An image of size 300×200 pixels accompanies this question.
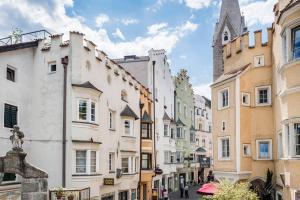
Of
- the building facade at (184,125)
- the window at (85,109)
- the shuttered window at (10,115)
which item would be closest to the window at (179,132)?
the building facade at (184,125)

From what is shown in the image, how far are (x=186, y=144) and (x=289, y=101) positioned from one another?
38.3 metres

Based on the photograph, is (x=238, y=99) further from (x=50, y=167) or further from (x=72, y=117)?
(x=50, y=167)

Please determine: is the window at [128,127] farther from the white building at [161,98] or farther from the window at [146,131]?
the white building at [161,98]

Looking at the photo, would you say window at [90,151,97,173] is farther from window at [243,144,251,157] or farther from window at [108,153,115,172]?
window at [243,144,251,157]

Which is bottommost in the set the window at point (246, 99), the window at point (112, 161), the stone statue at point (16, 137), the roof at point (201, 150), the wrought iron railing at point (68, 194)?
the wrought iron railing at point (68, 194)

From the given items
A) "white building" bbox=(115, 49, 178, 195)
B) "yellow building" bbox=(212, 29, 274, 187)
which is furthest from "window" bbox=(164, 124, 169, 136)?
"yellow building" bbox=(212, 29, 274, 187)

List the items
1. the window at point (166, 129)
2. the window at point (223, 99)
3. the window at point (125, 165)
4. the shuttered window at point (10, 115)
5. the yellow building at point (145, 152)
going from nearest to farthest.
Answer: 1. the shuttered window at point (10, 115)
2. the window at point (223, 99)
3. the window at point (125, 165)
4. the yellow building at point (145, 152)
5. the window at point (166, 129)

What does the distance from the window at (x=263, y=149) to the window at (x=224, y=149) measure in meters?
2.07

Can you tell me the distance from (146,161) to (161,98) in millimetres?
10873

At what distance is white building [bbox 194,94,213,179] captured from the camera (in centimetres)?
6712

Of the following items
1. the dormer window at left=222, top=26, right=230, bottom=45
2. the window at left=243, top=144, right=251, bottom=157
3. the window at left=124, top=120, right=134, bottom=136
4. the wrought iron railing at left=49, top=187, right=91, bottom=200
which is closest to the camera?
the wrought iron railing at left=49, top=187, right=91, bottom=200

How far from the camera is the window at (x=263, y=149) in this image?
78.7ft

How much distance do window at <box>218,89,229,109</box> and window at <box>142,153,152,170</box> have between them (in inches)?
437

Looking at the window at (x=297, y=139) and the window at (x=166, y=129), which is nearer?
the window at (x=297, y=139)
